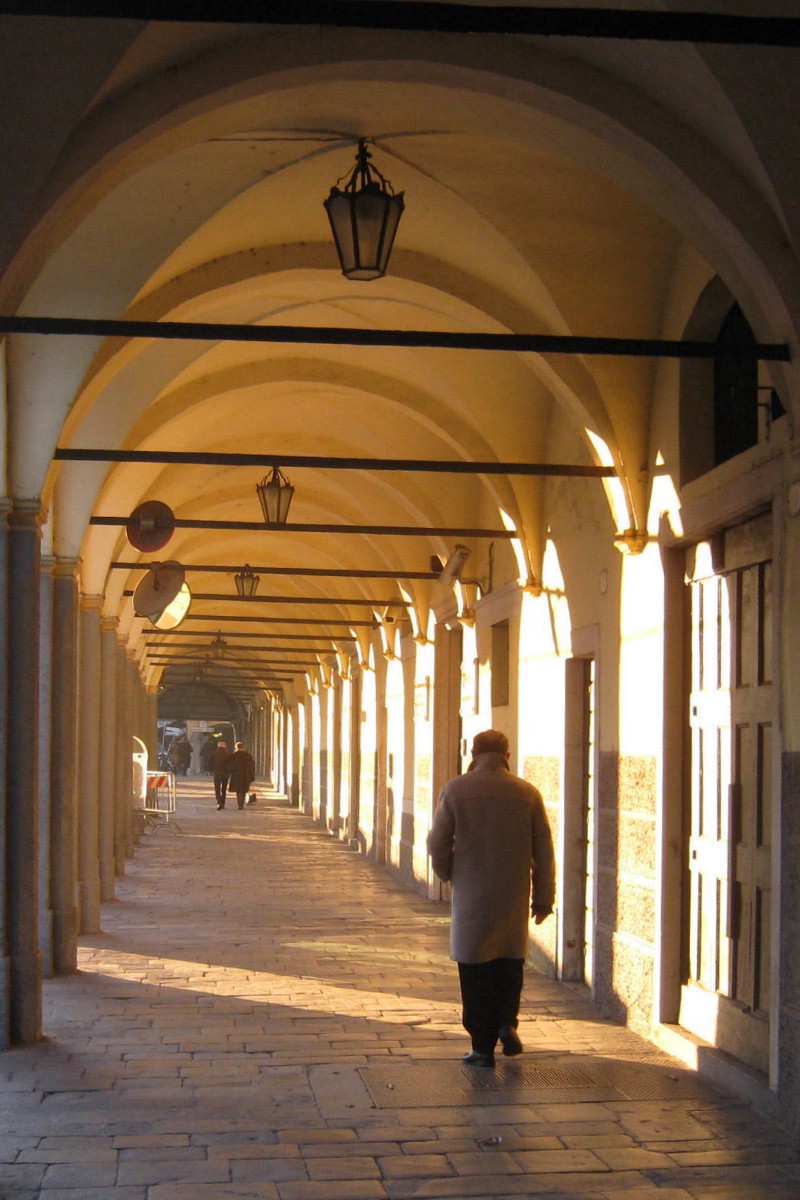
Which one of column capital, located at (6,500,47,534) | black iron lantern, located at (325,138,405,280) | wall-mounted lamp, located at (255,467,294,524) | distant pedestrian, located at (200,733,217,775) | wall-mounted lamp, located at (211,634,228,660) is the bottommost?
distant pedestrian, located at (200,733,217,775)

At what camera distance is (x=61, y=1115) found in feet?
20.9

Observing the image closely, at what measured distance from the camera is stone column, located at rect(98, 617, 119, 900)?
571 inches

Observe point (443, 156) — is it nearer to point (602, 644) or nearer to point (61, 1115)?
point (602, 644)

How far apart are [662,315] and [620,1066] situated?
4.13 metres

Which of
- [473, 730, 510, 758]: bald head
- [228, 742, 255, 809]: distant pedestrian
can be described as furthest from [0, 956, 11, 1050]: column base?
[228, 742, 255, 809]: distant pedestrian

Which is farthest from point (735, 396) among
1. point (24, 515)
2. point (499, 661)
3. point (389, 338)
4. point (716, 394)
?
point (499, 661)

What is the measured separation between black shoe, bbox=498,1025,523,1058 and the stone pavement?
0.10 metres

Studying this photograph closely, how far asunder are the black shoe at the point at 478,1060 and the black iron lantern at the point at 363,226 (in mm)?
3752

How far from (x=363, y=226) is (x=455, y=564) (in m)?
7.50

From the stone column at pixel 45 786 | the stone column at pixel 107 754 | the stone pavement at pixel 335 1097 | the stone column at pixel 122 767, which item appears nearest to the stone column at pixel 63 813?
the stone column at pixel 45 786

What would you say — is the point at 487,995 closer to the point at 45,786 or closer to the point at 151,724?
Answer: the point at 45,786

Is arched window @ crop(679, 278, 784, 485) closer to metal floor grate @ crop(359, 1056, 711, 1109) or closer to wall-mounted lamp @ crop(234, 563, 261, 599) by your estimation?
metal floor grate @ crop(359, 1056, 711, 1109)

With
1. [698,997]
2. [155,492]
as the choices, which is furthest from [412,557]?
[698,997]

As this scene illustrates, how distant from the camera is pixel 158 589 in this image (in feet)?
43.7
